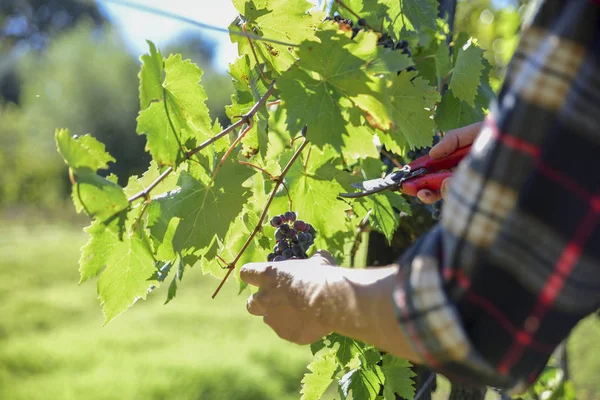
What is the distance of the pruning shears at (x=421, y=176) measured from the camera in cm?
93

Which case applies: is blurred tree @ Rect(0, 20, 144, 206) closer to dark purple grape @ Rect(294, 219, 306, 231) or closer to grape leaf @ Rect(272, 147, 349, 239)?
grape leaf @ Rect(272, 147, 349, 239)

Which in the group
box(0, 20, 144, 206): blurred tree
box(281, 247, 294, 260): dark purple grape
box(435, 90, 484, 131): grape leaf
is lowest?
box(0, 20, 144, 206): blurred tree

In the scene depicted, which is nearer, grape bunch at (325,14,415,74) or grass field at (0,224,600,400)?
grape bunch at (325,14,415,74)

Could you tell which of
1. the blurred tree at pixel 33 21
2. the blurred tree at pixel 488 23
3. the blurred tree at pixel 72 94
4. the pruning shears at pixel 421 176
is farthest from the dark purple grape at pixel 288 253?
the blurred tree at pixel 33 21

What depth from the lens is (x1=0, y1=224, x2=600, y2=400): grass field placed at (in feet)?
13.5

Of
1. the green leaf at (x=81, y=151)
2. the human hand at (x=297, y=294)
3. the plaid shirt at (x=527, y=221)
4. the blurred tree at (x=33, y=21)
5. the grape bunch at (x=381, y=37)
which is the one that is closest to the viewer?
the plaid shirt at (x=527, y=221)

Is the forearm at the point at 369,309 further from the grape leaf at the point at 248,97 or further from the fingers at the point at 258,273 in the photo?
the grape leaf at the point at 248,97

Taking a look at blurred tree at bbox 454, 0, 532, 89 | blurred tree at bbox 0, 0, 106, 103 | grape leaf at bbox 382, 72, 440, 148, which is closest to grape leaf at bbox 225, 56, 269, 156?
grape leaf at bbox 382, 72, 440, 148

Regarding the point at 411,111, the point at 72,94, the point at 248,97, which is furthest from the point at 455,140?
the point at 72,94

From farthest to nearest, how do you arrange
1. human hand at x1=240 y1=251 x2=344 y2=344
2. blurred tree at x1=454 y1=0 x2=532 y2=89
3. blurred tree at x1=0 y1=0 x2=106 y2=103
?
blurred tree at x1=0 y1=0 x2=106 y2=103 → blurred tree at x1=454 y1=0 x2=532 y2=89 → human hand at x1=240 y1=251 x2=344 y2=344

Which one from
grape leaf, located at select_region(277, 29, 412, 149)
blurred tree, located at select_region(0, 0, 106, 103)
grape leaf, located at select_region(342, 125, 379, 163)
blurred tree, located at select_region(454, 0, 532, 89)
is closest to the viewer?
grape leaf, located at select_region(277, 29, 412, 149)

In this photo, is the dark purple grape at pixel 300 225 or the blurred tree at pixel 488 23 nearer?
the dark purple grape at pixel 300 225

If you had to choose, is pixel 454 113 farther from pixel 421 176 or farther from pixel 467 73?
pixel 421 176

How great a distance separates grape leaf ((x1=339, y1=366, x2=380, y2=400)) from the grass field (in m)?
2.73
